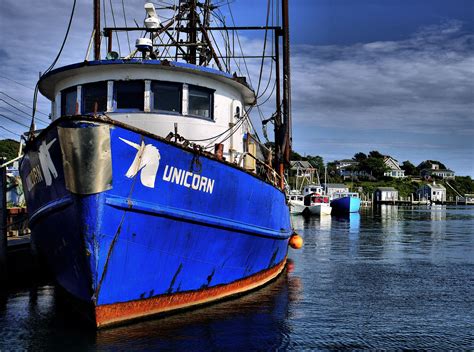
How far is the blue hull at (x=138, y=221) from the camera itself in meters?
6.93

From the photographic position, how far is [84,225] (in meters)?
6.89

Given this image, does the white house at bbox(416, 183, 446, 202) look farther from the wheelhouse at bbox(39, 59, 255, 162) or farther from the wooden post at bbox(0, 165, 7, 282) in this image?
the wooden post at bbox(0, 165, 7, 282)

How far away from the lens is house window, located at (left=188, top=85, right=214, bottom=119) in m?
9.64

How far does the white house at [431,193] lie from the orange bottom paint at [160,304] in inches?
4781

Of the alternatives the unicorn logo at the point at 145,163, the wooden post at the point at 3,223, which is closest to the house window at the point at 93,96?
the unicorn logo at the point at 145,163

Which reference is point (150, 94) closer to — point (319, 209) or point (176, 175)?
point (176, 175)

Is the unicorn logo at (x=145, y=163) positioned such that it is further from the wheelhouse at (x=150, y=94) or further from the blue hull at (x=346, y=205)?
the blue hull at (x=346, y=205)

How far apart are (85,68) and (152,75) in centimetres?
124

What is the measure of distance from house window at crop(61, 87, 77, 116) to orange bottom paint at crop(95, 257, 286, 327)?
4.04 m

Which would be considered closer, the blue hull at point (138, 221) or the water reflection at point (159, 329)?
the blue hull at point (138, 221)

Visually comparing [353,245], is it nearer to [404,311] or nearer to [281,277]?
[281,277]

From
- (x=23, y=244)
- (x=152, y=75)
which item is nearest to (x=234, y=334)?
(x=152, y=75)

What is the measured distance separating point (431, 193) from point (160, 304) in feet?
408

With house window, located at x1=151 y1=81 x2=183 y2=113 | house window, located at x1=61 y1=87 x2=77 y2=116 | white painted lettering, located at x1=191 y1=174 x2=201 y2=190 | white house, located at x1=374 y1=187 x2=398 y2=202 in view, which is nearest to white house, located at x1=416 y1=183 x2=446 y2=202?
white house, located at x1=374 y1=187 x2=398 y2=202
